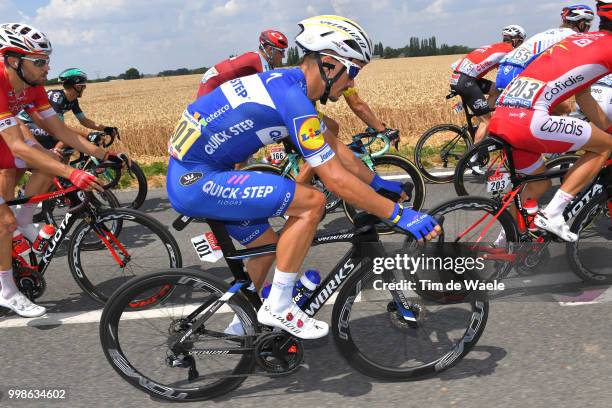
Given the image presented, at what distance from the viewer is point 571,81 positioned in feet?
13.2

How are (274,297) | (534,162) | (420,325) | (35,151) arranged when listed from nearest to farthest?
(274,297)
(420,325)
(35,151)
(534,162)

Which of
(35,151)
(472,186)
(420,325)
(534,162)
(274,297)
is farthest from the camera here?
(472,186)

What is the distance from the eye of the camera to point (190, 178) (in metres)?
2.94

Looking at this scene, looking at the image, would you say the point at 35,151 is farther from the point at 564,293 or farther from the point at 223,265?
the point at 564,293

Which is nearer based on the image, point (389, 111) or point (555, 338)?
point (555, 338)

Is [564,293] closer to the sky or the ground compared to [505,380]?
closer to the ground

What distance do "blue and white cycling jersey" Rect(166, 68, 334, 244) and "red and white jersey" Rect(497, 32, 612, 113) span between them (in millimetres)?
2091

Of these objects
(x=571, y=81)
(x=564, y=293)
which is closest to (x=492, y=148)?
(x=571, y=81)

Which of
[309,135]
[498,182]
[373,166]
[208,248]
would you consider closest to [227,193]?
[208,248]

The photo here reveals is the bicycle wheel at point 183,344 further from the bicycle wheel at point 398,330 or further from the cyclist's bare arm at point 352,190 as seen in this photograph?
the cyclist's bare arm at point 352,190

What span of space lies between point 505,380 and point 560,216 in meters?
1.54

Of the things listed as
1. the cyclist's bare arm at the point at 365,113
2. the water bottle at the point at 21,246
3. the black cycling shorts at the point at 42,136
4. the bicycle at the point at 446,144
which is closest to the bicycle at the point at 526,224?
the cyclist's bare arm at the point at 365,113

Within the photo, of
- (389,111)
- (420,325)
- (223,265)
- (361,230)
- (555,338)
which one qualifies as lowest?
(389,111)

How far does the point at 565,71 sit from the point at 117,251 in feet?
12.5
